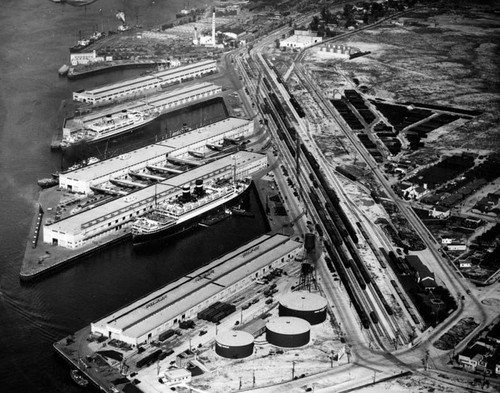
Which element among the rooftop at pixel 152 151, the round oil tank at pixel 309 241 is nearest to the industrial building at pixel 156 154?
the rooftop at pixel 152 151

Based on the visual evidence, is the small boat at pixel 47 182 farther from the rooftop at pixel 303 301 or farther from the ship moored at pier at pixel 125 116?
the rooftop at pixel 303 301

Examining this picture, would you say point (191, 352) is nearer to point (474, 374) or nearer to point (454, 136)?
point (474, 374)

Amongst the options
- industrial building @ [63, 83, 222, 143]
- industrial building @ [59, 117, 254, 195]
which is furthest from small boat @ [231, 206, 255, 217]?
industrial building @ [63, 83, 222, 143]

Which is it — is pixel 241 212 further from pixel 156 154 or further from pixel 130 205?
pixel 156 154

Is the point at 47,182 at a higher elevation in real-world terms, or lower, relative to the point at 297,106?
higher

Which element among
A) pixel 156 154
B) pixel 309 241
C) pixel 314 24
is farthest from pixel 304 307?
pixel 314 24

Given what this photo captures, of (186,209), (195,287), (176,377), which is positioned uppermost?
(176,377)

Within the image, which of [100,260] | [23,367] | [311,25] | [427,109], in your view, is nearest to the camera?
[23,367]

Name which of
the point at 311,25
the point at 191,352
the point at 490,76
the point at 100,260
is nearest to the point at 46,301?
the point at 100,260
